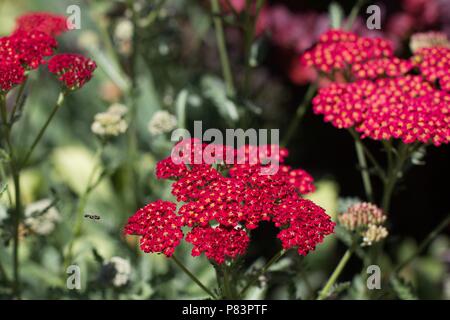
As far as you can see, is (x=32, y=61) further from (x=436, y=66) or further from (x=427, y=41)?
(x=427, y=41)

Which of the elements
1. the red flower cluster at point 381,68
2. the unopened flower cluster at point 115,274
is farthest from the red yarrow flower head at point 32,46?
the red flower cluster at point 381,68

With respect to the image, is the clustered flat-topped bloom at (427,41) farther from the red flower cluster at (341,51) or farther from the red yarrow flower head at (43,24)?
the red yarrow flower head at (43,24)

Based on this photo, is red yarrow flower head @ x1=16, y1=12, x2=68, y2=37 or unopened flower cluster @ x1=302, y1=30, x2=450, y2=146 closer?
unopened flower cluster @ x1=302, y1=30, x2=450, y2=146

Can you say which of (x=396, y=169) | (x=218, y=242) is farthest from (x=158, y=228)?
(x=396, y=169)

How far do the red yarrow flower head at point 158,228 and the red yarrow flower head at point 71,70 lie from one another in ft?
1.10

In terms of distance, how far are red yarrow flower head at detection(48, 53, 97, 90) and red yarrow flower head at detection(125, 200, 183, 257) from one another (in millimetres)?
336

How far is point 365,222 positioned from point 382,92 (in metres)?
0.30

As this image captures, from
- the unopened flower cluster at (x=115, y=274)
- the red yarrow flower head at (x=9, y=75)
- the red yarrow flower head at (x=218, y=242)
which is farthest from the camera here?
the unopened flower cluster at (x=115, y=274)

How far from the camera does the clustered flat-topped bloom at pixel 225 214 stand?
117cm

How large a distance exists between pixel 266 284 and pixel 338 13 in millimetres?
821

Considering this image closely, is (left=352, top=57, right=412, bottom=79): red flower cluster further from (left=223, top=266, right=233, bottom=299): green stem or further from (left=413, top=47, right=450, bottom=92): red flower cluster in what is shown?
(left=223, top=266, right=233, bottom=299): green stem

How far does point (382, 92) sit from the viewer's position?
1.44 m

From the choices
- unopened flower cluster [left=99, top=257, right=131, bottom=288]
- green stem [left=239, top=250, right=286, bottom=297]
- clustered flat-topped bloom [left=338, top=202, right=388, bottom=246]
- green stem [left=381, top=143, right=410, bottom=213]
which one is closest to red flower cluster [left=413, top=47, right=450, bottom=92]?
green stem [left=381, top=143, right=410, bottom=213]

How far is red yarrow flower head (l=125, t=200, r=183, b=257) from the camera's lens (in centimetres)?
117
